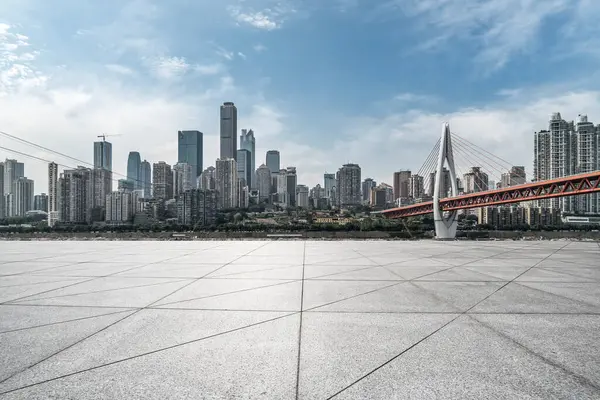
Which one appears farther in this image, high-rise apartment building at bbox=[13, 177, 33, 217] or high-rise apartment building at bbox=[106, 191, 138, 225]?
high-rise apartment building at bbox=[13, 177, 33, 217]

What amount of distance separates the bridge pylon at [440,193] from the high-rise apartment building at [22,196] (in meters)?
186

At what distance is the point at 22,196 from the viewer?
164 metres

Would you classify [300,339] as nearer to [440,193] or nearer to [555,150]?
[440,193]

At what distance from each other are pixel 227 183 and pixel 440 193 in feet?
494

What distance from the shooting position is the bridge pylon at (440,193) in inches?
1825

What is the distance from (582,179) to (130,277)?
43.2 meters

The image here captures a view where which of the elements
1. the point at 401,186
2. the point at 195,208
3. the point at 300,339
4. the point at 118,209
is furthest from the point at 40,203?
the point at 300,339

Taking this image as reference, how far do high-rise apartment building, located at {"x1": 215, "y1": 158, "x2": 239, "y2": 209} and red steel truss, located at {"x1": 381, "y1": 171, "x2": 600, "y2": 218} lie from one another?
142 metres

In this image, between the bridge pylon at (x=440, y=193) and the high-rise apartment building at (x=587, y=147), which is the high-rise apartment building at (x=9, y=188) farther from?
the high-rise apartment building at (x=587, y=147)

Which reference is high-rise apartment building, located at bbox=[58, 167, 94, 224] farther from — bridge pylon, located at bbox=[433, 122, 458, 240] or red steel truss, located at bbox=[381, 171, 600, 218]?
red steel truss, located at bbox=[381, 171, 600, 218]

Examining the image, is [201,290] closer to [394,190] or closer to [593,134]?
[593,134]

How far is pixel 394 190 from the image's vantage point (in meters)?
197

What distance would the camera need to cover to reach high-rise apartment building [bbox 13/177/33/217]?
159 metres

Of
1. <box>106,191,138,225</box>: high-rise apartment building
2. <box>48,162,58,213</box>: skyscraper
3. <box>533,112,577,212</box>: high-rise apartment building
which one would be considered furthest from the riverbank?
<box>106,191,138,225</box>: high-rise apartment building
